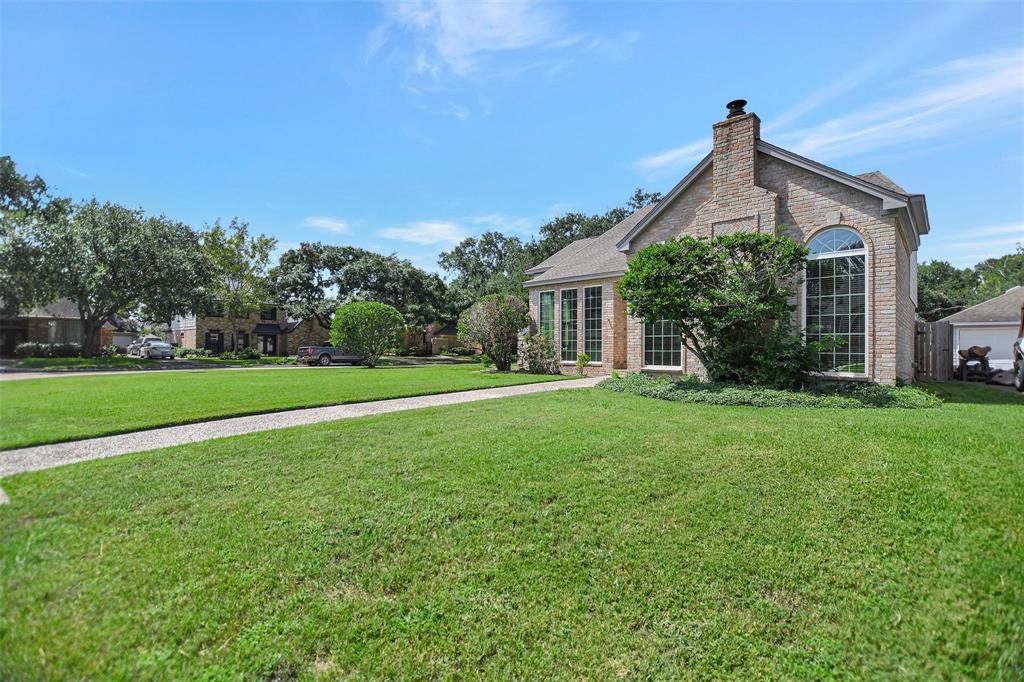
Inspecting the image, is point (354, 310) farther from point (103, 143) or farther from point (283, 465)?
point (283, 465)

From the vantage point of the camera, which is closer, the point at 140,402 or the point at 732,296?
the point at 140,402

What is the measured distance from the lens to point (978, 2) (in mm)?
6254

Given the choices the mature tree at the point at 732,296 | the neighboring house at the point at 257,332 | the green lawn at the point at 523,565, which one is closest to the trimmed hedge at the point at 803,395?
the mature tree at the point at 732,296

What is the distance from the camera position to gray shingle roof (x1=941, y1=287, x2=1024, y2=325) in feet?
68.7

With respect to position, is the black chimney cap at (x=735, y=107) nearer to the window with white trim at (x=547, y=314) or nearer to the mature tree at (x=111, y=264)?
the window with white trim at (x=547, y=314)

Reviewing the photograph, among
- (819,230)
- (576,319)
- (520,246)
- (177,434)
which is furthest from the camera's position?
(520,246)

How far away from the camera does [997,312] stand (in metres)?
21.7

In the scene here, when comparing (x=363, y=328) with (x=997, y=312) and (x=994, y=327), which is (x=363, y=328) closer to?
(x=994, y=327)

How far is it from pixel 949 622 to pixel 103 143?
11692 mm

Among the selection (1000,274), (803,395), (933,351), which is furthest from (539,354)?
(1000,274)

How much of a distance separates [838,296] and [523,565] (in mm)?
10855

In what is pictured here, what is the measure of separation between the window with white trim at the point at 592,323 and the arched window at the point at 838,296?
6663 millimetres

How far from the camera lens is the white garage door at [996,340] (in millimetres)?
20688

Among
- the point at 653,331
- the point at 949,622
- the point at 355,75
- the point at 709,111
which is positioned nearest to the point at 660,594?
the point at 949,622
